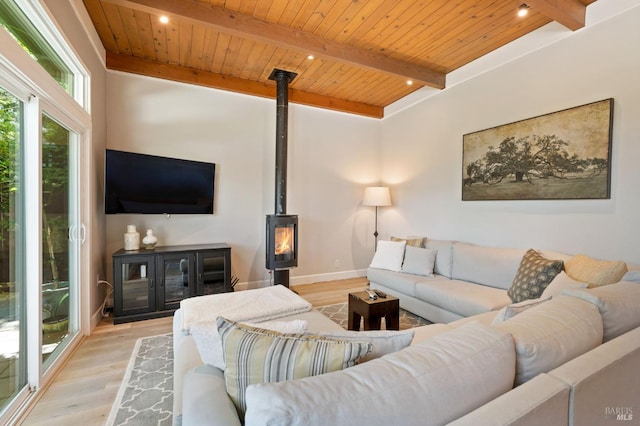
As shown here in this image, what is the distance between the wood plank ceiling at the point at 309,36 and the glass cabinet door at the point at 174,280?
2.33m

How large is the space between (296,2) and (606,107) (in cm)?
280

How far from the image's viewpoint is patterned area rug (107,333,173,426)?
177 centimetres

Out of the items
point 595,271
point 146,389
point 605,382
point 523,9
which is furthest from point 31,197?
point 523,9

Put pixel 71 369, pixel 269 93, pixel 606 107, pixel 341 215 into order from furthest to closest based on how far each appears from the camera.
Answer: pixel 341 215 < pixel 269 93 < pixel 606 107 < pixel 71 369

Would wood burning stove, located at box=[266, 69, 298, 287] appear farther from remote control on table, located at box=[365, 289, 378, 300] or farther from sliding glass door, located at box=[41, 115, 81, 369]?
sliding glass door, located at box=[41, 115, 81, 369]

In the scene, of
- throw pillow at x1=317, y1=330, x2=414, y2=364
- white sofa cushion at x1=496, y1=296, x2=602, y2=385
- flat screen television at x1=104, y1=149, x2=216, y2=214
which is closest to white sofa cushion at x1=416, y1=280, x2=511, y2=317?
white sofa cushion at x1=496, y1=296, x2=602, y2=385

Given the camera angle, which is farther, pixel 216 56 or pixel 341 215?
pixel 341 215

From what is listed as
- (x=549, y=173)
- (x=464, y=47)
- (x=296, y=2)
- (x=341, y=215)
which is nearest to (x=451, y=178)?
(x=549, y=173)

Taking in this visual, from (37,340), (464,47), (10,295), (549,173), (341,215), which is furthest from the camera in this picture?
(341,215)

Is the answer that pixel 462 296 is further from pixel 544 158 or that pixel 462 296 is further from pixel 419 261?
pixel 544 158

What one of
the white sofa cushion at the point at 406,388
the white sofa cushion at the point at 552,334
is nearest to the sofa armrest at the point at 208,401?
the white sofa cushion at the point at 406,388

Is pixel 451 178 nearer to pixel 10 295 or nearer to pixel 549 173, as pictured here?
pixel 549 173

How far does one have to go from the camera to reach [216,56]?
3.57 metres

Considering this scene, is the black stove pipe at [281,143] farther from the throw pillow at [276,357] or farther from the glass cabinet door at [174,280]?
the throw pillow at [276,357]
